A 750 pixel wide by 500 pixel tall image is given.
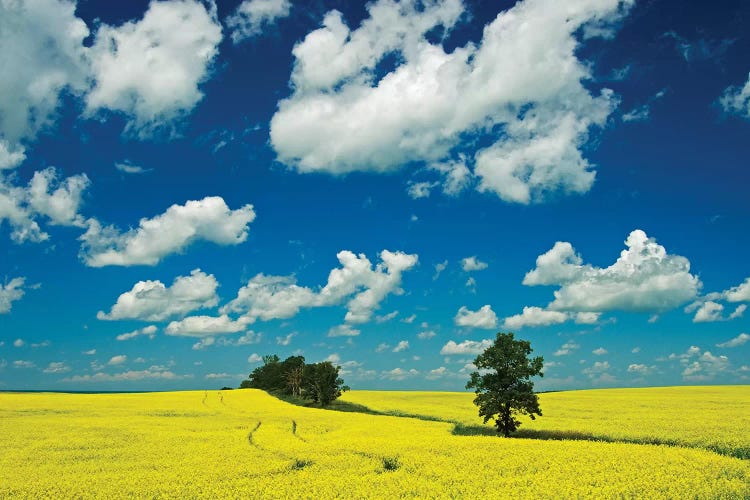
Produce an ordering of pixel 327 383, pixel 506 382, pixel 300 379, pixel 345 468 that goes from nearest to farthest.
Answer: pixel 345 468
pixel 506 382
pixel 327 383
pixel 300 379

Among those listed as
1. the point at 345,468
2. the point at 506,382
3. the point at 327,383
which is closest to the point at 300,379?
the point at 327,383

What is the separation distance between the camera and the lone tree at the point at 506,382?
3484 cm

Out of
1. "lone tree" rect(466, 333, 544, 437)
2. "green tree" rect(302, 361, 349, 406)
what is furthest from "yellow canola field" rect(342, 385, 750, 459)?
"green tree" rect(302, 361, 349, 406)

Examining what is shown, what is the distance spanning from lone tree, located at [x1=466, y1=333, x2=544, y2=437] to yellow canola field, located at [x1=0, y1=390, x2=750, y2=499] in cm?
767

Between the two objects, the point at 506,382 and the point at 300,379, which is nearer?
the point at 506,382

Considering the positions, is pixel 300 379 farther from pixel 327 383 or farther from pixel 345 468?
pixel 345 468

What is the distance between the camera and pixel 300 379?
353 ft

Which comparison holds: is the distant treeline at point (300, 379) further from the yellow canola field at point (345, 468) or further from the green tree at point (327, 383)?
the yellow canola field at point (345, 468)

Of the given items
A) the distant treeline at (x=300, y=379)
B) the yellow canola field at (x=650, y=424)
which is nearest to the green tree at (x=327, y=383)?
the distant treeline at (x=300, y=379)

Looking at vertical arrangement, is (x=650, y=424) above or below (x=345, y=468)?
above

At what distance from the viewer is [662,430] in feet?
111

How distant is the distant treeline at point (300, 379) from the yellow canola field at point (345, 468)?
42634mm

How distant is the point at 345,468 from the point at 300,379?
298 ft

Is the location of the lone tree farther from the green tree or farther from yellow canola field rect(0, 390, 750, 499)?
the green tree
